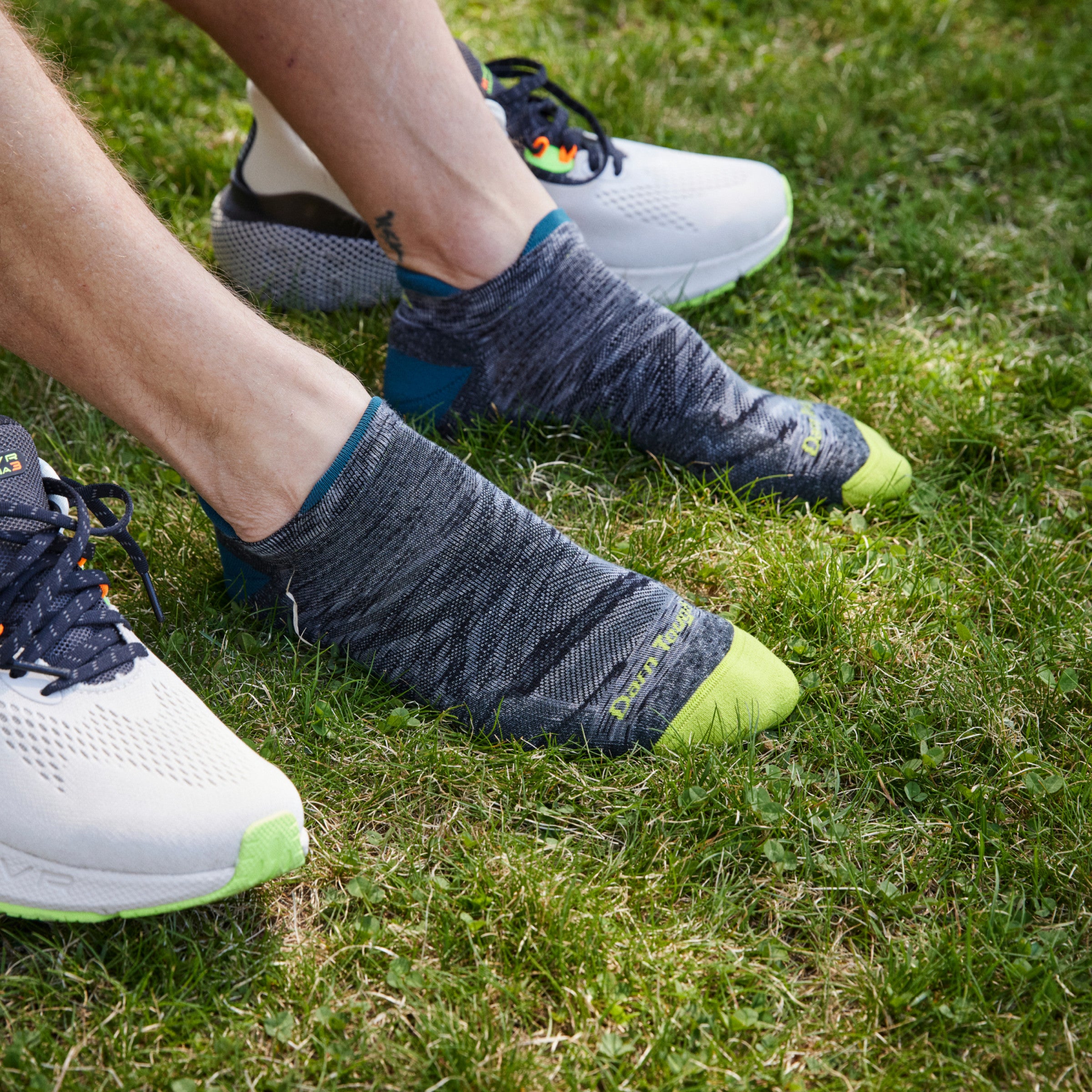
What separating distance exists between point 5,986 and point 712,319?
5.80ft

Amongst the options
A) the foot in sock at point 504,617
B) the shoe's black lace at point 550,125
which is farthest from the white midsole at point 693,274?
the foot in sock at point 504,617

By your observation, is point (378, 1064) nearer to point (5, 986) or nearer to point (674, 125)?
point (5, 986)

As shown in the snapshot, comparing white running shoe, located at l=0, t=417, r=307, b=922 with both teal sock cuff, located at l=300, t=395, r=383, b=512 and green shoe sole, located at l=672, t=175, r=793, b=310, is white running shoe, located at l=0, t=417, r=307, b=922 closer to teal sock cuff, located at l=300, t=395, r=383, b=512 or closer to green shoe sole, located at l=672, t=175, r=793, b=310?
teal sock cuff, located at l=300, t=395, r=383, b=512

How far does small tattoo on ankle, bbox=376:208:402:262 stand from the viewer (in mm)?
1688

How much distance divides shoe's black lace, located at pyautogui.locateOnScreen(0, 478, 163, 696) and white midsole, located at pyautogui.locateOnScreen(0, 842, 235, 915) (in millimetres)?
198

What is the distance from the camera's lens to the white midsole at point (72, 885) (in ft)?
3.76

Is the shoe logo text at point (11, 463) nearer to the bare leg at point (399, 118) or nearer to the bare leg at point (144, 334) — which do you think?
the bare leg at point (144, 334)

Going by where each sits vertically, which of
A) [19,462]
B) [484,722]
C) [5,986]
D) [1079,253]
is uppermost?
[1079,253]

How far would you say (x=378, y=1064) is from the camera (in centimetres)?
109

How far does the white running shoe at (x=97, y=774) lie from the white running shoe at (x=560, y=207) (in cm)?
97

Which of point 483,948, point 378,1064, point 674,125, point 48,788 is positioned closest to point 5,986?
point 48,788

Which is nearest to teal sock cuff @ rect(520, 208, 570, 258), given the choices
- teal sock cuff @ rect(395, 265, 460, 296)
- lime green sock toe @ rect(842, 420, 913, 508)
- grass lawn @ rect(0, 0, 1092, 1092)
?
teal sock cuff @ rect(395, 265, 460, 296)

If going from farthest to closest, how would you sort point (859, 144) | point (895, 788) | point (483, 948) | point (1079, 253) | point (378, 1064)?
point (859, 144) → point (1079, 253) → point (895, 788) → point (483, 948) → point (378, 1064)

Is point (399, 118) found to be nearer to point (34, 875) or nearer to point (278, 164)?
point (278, 164)
